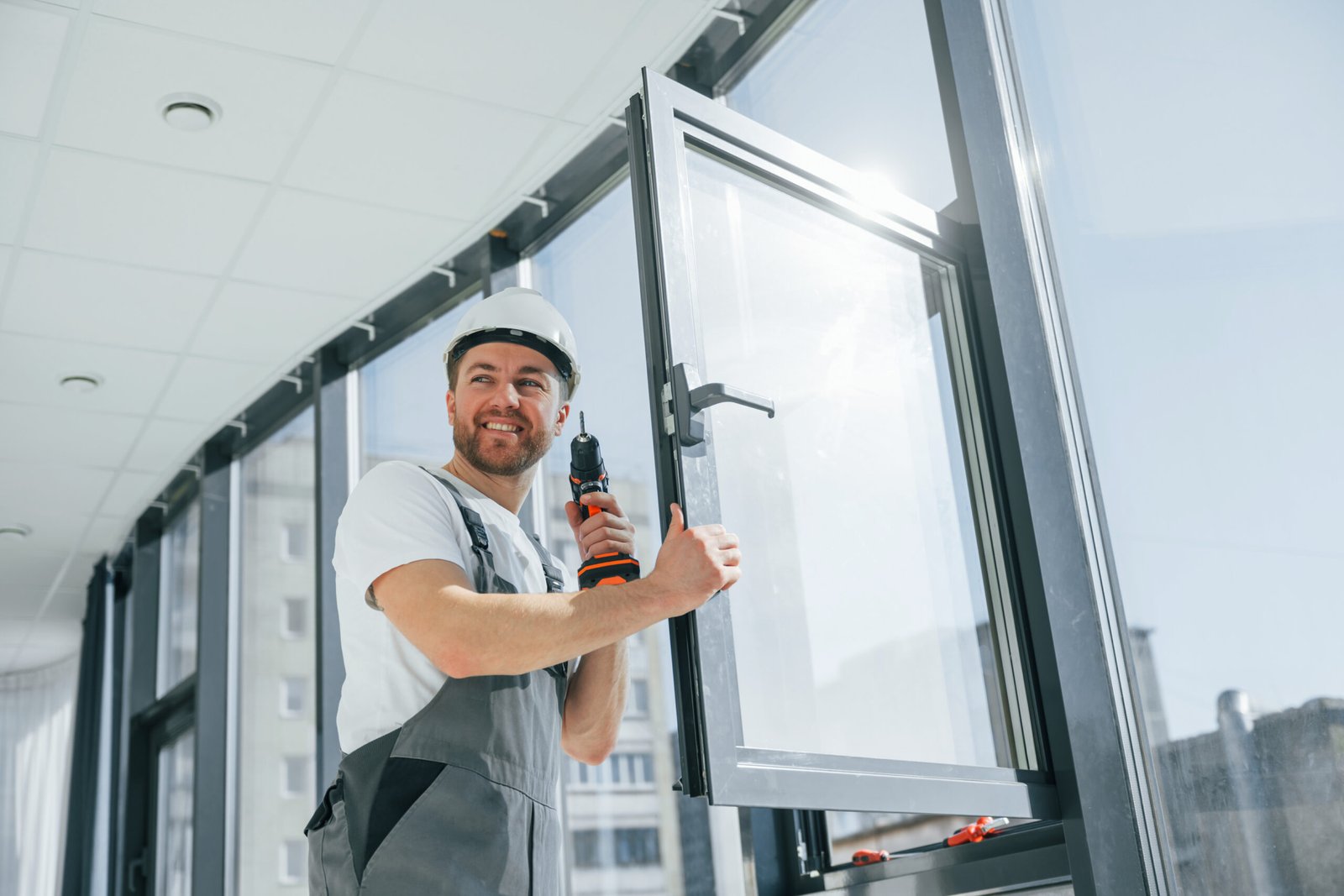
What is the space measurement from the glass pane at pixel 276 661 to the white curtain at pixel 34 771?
3.15 meters

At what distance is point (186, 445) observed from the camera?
515 cm

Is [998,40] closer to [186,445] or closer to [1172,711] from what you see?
[1172,711]

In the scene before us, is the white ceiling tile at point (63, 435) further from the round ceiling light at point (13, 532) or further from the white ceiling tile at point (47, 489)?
the round ceiling light at point (13, 532)

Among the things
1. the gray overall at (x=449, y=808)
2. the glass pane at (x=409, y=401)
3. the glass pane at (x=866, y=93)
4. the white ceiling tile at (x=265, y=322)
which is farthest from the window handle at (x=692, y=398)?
the white ceiling tile at (x=265, y=322)

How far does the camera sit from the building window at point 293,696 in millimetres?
4609

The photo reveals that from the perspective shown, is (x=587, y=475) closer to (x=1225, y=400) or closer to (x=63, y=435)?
(x=1225, y=400)

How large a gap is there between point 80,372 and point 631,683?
8.50 ft

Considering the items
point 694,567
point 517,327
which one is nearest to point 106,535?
point 517,327

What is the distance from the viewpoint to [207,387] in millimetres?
4629

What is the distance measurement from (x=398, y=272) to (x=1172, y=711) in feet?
9.05

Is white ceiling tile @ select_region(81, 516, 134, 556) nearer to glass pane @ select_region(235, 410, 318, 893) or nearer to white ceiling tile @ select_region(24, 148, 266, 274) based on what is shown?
glass pane @ select_region(235, 410, 318, 893)

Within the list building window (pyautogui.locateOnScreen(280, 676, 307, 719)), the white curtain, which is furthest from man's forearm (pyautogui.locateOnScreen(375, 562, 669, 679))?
the white curtain

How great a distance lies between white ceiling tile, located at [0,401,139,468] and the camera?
4.75 metres

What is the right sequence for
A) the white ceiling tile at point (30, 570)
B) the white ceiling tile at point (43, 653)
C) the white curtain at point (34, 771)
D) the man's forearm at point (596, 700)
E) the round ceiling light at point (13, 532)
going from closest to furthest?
the man's forearm at point (596, 700) → the round ceiling light at point (13, 532) → the white ceiling tile at point (30, 570) → the white curtain at point (34, 771) → the white ceiling tile at point (43, 653)
